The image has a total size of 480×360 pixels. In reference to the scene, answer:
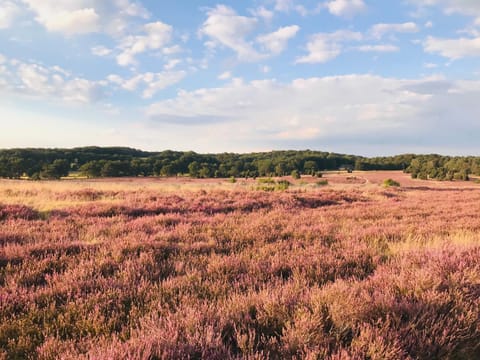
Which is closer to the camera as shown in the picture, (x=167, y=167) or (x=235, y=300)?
(x=235, y=300)

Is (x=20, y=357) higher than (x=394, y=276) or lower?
lower

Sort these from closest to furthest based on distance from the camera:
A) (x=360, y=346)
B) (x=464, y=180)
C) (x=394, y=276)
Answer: (x=360, y=346) → (x=394, y=276) → (x=464, y=180)

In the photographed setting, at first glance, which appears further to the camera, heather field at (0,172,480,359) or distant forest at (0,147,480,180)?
distant forest at (0,147,480,180)

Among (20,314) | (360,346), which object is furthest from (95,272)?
(360,346)

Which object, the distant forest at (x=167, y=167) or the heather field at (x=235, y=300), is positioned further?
the distant forest at (x=167, y=167)

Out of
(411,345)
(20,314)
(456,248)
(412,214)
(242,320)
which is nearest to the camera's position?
(411,345)

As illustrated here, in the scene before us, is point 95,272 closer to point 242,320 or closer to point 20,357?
point 20,357

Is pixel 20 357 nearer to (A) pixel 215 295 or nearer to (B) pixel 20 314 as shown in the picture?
(B) pixel 20 314

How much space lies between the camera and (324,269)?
182 inches

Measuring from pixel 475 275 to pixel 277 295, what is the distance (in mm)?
2867

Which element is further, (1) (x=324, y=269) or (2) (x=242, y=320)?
(1) (x=324, y=269)

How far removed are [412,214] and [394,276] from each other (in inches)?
370

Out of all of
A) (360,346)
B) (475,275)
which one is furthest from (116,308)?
(475,275)

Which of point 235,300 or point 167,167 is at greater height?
point 167,167
